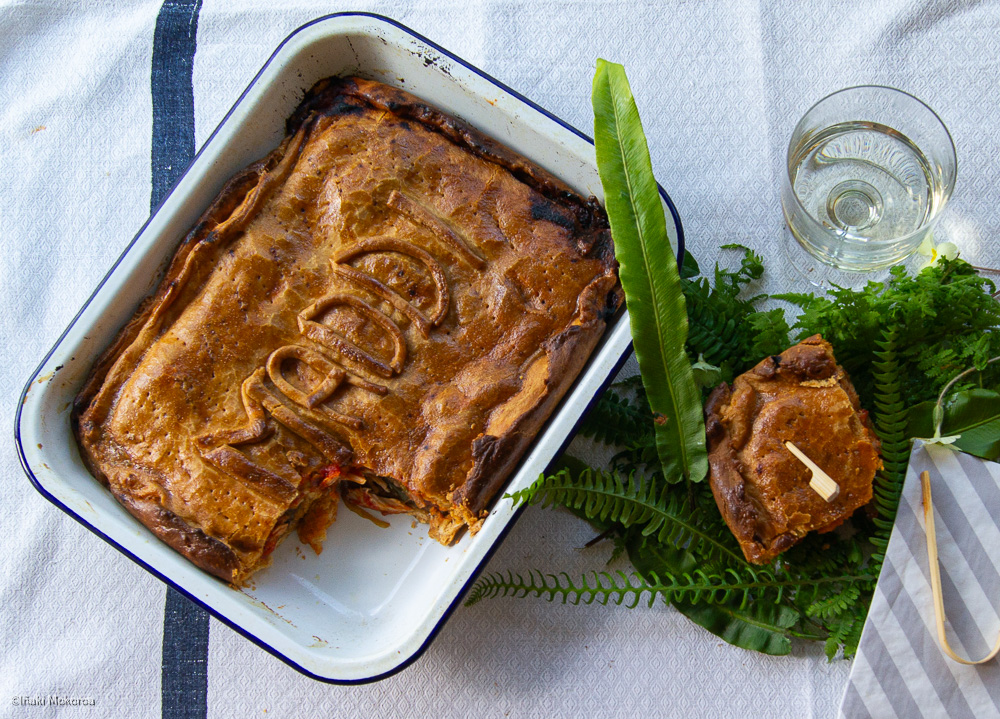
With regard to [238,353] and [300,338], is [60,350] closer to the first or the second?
[238,353]

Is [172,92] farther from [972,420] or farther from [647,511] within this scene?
[972,420]

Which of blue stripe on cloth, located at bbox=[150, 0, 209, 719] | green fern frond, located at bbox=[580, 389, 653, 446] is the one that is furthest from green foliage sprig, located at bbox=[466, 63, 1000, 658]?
blue stripe on cloth, located at bbox=[150, 0, 209, 719]

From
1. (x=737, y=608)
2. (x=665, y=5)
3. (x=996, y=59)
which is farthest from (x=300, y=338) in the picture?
(x=996, y=59)

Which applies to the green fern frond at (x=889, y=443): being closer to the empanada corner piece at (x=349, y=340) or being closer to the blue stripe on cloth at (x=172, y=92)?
the empanada corner piece at (x=349, y=340)

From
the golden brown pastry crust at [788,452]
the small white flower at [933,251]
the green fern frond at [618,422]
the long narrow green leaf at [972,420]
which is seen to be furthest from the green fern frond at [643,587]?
the small white flower at [933,251]

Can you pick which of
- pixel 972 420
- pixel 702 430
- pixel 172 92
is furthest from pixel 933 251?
pixel 172 92

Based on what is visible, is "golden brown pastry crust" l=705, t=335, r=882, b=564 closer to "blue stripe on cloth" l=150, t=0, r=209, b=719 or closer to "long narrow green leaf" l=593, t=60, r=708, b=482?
"long narrow green leaf" l=593, t=60, r=708, b=482
